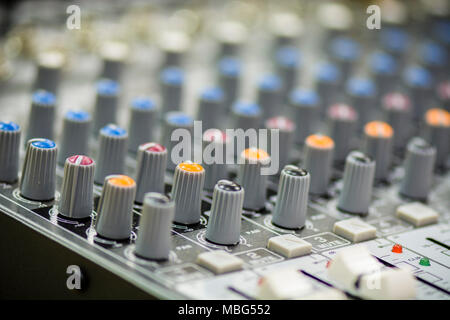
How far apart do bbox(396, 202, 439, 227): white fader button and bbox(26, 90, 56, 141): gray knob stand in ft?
4.13

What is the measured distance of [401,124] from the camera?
335cm

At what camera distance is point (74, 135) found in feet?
8.54

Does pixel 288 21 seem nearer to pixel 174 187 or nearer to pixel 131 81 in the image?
pixel 131 81

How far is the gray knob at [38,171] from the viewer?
2.24 m

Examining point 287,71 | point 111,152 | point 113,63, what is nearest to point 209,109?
point 113,63

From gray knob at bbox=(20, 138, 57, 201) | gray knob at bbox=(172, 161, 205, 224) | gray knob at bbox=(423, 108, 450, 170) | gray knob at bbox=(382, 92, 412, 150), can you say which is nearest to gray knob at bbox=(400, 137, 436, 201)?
gray knob at bbox=(423, 108, 450, 170)

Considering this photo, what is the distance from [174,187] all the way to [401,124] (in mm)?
1484

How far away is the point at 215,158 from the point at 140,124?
41cm

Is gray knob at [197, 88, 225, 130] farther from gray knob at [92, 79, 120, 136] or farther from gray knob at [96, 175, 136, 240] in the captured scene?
gray knob at [96, 175, 136, 240]

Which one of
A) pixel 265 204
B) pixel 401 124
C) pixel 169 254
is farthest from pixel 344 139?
pixel 169 254

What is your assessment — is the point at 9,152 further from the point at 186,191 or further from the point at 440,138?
the point at 440,138

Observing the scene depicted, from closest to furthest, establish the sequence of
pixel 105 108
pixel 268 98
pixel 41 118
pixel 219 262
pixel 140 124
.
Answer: pixel 219 262 < pixel 41 118 < pixel 140 124 < pixel 105 108 < pixel 268 98

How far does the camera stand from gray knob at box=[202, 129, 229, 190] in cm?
254

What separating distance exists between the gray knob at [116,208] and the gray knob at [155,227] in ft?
0.34
